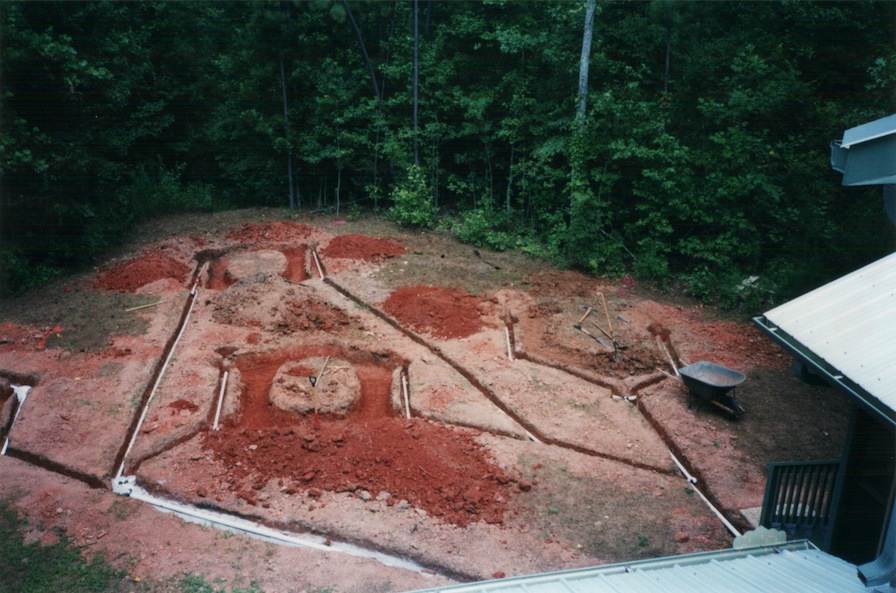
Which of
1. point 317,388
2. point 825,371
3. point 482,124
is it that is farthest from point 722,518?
point 482,124

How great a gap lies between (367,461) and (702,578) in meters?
4.40

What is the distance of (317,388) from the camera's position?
9.49 metres

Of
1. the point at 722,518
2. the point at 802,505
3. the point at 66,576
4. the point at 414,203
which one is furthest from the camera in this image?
the point at 414,203

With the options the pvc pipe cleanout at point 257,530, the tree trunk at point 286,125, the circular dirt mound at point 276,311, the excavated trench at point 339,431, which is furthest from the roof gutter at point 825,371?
the tree trunk at point 286,125

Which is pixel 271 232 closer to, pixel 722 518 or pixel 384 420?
pixel 384 420

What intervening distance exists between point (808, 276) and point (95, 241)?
51.0 feet

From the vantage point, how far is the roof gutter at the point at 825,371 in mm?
4414

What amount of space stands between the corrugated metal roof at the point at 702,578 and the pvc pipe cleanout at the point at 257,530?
7.63 feet

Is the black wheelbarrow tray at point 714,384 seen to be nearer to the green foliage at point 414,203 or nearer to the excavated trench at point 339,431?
the excavated trench at point 339,431

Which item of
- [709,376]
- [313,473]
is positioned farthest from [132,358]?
[709,376]

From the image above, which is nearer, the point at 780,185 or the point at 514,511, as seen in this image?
the point at 514,511

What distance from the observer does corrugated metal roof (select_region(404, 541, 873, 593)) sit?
170 inches

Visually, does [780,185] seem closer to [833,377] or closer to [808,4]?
[808,4]

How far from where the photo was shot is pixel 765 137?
44.5ft
